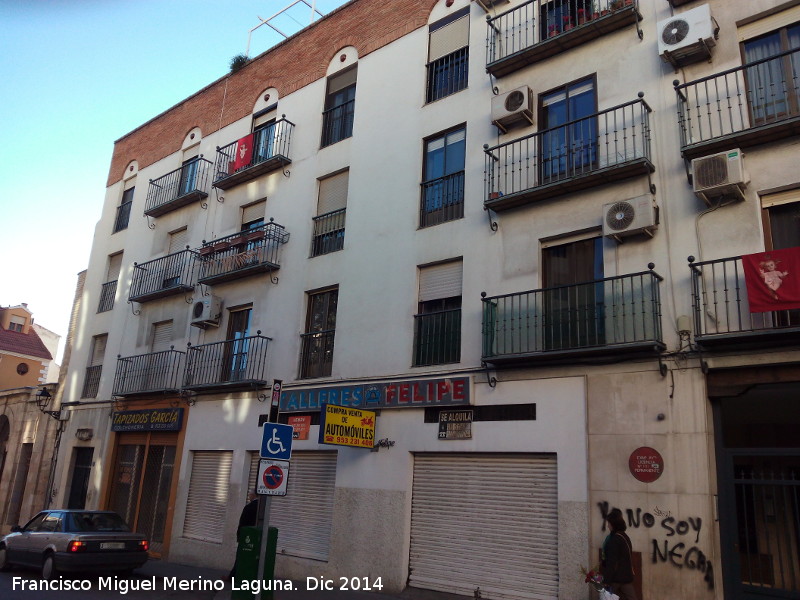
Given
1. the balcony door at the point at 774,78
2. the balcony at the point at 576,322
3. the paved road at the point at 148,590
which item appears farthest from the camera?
the paved road at the point at 148,590

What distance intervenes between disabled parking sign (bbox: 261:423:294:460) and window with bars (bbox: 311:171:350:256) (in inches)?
285

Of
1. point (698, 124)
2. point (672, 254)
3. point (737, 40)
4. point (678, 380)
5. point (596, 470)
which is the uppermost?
point (737, 40)

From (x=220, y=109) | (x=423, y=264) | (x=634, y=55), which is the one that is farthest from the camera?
(x=220, y=109)

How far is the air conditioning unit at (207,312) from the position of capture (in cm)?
1753

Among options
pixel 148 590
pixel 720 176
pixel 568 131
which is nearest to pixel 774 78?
pixel 720 176

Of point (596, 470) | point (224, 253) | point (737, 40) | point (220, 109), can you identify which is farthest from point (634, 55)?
point (220, 109)

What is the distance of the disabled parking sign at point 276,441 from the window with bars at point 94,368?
14763 mm

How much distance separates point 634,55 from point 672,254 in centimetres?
387

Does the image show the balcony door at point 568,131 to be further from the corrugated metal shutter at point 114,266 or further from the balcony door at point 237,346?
the corrugated metal shutter at point 114,266

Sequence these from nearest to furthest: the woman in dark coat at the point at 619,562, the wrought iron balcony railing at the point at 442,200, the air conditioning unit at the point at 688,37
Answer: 1. the woman in dark coat at the point at 619,562
2. the air conditioning unit at the point at 688,37
3. the wrought iron balcony railing at the point at 442,200

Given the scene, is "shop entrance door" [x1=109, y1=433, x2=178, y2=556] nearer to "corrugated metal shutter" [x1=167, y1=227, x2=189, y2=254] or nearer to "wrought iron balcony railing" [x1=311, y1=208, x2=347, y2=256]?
"corrugated metal shutter" [x1=167, y1=227, x2=189, y2=254]

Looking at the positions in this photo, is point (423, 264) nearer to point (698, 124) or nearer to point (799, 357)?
point (698, 124)

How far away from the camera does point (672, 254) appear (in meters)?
10.1


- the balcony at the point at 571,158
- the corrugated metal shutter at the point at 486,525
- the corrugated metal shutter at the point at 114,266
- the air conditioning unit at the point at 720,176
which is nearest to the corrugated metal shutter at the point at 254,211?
the corrugated metal shutter at the point at 114,266
